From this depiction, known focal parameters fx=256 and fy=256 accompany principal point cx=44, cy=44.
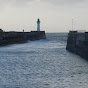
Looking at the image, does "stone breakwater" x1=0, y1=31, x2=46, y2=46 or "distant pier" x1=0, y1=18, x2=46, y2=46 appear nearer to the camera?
"stone breakwater" x1=0, y1=31, x2=46, y2=46

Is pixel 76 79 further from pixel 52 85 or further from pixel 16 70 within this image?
pixel 16 70

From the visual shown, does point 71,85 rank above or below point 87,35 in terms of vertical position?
below

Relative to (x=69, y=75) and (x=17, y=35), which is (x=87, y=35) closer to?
(x=69, y=75)

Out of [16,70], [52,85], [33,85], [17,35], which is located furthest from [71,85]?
[17,35]

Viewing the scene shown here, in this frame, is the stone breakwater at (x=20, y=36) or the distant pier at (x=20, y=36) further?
the distant pier at (x=20, y=36)

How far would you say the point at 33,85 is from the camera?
A: 15.8 meters

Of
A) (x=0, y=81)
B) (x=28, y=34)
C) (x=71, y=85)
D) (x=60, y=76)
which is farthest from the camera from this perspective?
(x=28, y=34)

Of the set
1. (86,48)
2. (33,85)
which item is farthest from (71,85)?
(86,48)

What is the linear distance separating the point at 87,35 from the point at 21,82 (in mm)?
13445

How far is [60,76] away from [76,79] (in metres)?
1.54

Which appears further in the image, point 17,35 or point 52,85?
point 17,35

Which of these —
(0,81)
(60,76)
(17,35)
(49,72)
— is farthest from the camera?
(17,35)

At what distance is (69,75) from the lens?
18875 millimetres

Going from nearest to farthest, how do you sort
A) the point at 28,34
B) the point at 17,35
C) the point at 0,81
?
the point at 0,81 → the point at 17,35 → the point at 28,34
